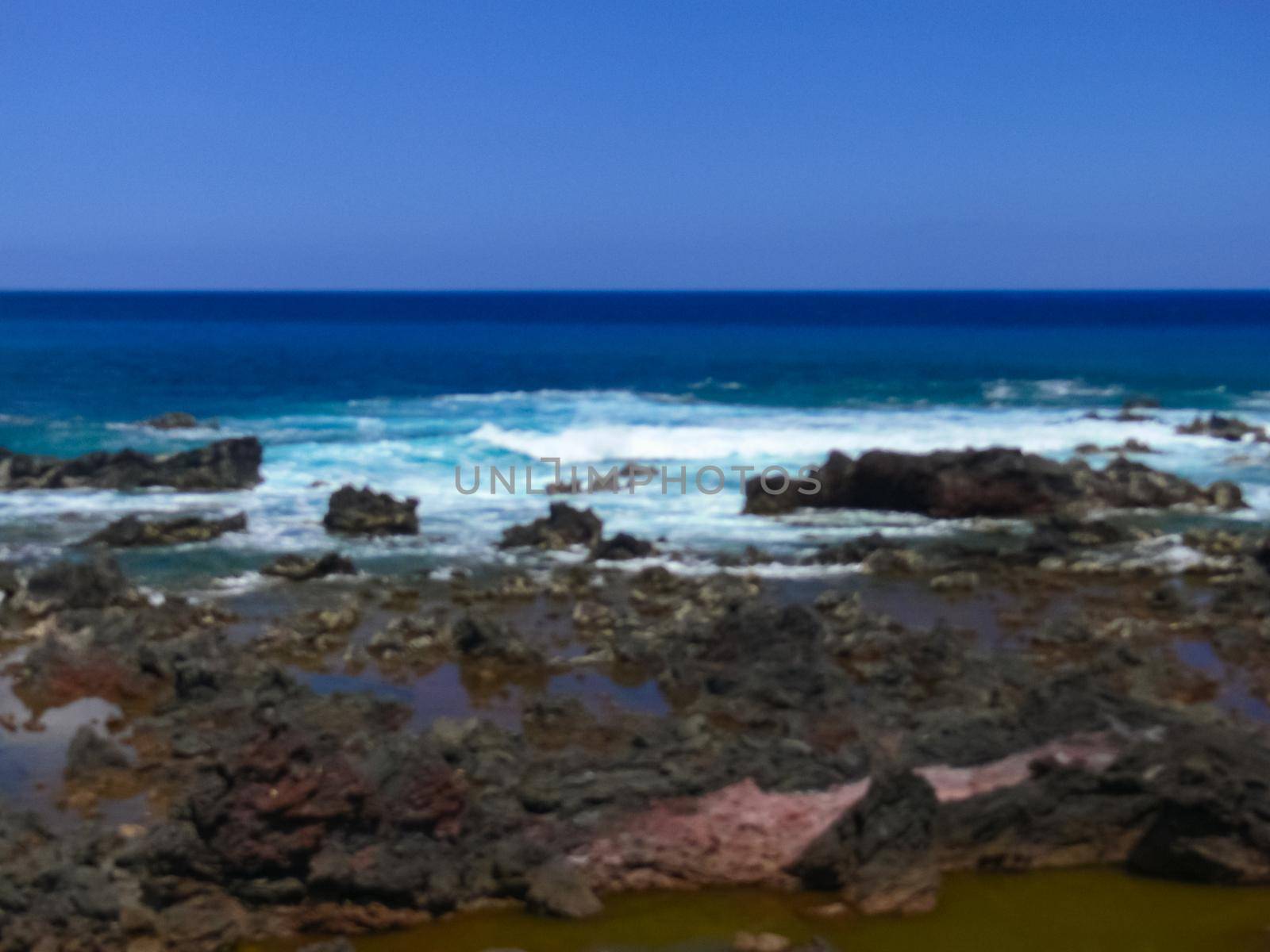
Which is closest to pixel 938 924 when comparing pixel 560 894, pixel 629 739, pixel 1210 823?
pixel 1210 823

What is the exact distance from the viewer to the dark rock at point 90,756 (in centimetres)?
958

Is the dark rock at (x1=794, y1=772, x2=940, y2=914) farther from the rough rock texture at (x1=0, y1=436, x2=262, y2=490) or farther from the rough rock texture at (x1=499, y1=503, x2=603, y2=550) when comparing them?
the rough rock texture at (x1=0, y1=436, x2=262, y2=490)

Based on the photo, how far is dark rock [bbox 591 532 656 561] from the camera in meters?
17.2

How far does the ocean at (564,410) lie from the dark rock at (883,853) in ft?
29.3

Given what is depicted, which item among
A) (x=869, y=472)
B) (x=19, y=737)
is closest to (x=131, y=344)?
(x=869, y=472)

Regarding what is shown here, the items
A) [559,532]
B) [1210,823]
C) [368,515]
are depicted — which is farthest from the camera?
[368,515]

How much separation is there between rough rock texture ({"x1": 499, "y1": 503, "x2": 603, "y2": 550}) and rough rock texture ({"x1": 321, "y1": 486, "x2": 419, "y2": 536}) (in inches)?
66.1

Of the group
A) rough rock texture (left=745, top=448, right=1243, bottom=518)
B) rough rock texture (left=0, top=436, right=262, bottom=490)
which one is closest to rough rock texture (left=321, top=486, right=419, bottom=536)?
rough rock texture (left=0, top=436, right=262, bottom=490)

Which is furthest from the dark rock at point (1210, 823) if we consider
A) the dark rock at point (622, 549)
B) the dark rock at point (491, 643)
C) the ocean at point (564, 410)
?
the dark rock at point (622, 549)

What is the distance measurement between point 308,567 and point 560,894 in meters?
9.33

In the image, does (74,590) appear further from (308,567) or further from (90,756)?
(90,756)

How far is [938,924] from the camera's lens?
7.50 m

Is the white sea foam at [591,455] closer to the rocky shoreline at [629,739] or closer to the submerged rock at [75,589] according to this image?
the submerged rock at [75,589]

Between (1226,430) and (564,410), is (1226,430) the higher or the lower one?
the higher one
